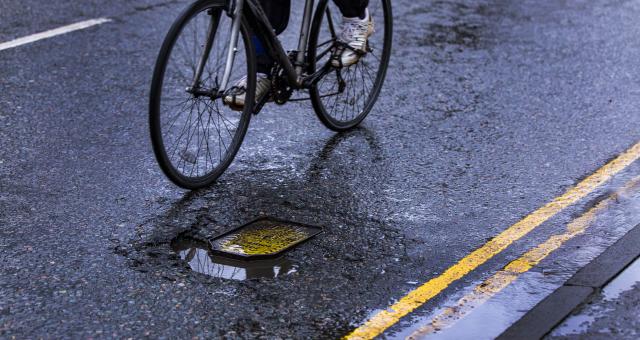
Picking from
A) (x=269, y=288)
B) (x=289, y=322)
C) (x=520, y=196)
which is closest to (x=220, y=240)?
(x=269, y=288)

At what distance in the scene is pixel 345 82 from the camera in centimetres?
654

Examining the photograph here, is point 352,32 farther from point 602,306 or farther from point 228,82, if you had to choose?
point 602,306

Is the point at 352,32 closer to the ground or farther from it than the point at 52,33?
farther from it

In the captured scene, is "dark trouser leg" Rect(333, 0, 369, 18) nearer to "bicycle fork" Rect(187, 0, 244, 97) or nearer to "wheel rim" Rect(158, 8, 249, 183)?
"wheel rim" Rect(158, 8, 249, 183)

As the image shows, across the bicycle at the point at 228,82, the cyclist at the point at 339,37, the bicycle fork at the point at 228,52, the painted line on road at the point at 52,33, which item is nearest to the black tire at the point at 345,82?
the bicycle at the point at 228,82

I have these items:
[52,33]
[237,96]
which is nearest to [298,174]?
[237,96]

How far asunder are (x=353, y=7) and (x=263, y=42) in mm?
713

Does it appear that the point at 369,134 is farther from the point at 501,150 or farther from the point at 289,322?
the point at 289,322

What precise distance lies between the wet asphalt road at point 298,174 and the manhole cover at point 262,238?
0.08m

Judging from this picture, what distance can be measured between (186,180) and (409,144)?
1.50m

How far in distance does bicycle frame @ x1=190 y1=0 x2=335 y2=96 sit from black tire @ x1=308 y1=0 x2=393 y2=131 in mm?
60

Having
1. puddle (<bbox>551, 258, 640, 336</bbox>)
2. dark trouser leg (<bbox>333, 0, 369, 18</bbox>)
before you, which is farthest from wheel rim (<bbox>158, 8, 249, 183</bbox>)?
puddle (<bbox>551, 258, 640, 336</bbox>)

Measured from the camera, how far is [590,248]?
16.0 ft

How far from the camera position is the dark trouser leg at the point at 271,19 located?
5.73 metres
